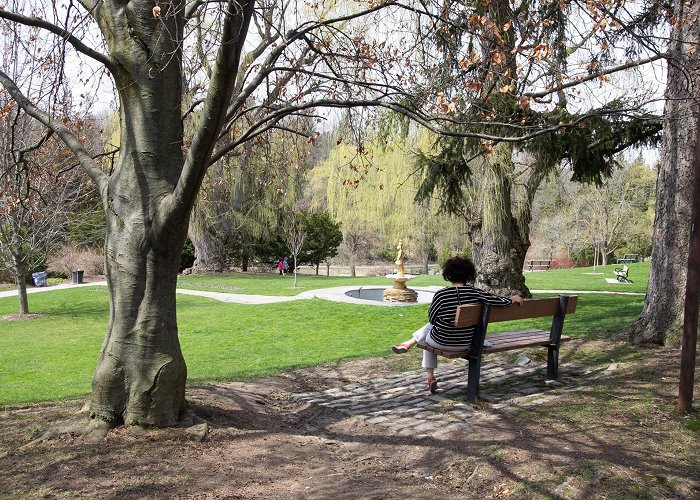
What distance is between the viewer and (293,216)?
32.0 meters

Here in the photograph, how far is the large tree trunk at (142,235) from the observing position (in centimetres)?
437

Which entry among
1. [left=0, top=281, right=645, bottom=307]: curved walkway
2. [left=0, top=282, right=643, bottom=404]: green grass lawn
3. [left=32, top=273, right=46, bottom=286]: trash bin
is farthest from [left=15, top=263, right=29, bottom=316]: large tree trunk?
[left=32, top=273, right=46, bottom=286]: trash bin

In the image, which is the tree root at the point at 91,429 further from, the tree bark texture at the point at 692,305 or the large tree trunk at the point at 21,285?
the large tree trunk at the point at 21,285

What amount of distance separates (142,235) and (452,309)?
9.40 ft

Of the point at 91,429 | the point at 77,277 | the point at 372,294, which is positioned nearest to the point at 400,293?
the point at 372,294

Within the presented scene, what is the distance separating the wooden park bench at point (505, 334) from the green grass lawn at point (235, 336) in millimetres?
2482

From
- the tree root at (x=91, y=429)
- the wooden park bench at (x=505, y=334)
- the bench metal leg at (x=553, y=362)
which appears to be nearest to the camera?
the tree root at (x=91, y=429)

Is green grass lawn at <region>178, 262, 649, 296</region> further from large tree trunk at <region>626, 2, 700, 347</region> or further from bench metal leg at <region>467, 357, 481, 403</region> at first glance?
bench metal leg at <region>467, 357, 481, 403</region>

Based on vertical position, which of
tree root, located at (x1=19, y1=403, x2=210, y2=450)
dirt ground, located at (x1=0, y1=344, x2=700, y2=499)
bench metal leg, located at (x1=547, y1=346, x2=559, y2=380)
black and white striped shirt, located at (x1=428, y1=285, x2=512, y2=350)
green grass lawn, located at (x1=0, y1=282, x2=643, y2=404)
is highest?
black and white striped shirt, located at (x1=428, y1=285, x2=512, y2=350)

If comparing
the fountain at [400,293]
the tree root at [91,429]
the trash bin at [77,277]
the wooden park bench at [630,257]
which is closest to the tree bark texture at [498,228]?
the fountain at [400,293]

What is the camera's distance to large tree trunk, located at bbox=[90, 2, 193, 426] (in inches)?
172

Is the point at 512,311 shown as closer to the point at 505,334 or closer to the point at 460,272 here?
the point at 460,272

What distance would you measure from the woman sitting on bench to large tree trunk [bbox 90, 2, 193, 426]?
7.79 ft

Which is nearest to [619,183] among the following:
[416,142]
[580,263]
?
[580,263]
